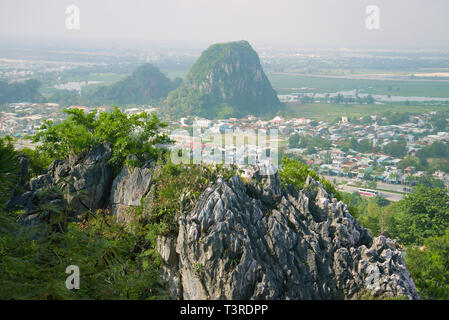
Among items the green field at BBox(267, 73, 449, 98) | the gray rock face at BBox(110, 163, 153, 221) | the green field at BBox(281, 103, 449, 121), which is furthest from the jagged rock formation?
the green field at BBox(267, 73, 449, 98)

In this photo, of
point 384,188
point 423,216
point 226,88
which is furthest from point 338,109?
point 423,216

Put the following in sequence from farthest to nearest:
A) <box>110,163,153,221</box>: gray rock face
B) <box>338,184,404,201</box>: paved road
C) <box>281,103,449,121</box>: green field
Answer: <box>281,103,449,121</box>: green field
<box>338,184,404,201</box>: paved road
<box>110,163,153,221</box>: gray rock face

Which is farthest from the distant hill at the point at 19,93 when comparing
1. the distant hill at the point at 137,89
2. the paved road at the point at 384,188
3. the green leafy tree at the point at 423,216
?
the green leafy tree at the point at 423,216

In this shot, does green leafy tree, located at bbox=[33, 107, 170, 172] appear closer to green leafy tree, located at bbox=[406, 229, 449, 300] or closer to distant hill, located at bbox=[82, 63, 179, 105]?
green leafy tree, located at bbox=[406, 229, 449, 300]

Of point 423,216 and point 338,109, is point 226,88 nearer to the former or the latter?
point 338,109

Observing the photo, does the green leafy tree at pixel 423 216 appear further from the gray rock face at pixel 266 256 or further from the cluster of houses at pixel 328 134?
the cluster of houses at pixel 328 134
